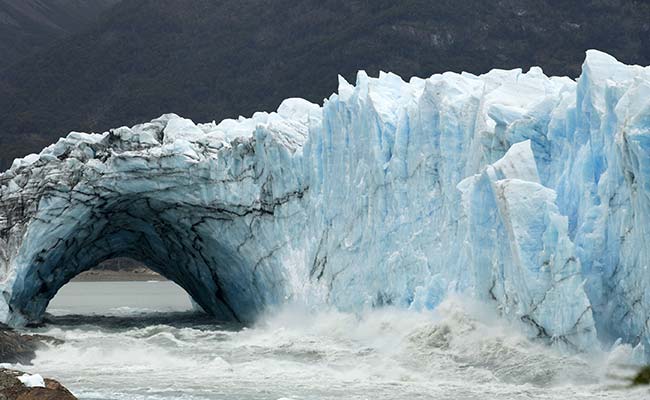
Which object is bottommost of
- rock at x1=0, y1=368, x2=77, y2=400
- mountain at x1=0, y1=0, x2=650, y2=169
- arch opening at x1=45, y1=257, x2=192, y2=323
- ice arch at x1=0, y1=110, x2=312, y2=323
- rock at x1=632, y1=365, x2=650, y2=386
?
rock at x1=632, y1=365, x2=650, y2=386

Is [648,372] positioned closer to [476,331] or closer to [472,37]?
[476,331]

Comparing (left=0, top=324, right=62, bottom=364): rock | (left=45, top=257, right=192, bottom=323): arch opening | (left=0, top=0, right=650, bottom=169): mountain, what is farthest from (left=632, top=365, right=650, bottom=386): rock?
(left=0, top=0, right=650, bottom=169): mountain

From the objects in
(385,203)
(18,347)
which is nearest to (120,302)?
(18,347)

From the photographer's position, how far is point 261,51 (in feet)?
276

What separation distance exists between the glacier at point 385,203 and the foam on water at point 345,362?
1.18 feet

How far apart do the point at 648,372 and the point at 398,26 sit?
210ft

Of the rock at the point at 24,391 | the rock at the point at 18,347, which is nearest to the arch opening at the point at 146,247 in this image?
the rock at the point at 18,347

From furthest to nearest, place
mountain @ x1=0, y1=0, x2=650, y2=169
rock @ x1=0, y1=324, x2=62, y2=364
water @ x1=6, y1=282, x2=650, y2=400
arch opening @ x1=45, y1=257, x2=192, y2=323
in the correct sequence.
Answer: mountain @ x1=0, y1=0, x2=650, y2=169, arch opening @ x1=45, y1=257, x2=192, y2=323, rock @ x1=0, y1=324, x2=62, y2=364, water @ x1=6, y1=282, x2=650, y2=400

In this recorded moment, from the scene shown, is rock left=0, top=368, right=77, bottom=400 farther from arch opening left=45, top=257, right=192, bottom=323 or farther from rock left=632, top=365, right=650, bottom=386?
arch opening left=45, top=257, right=192, bottom=323

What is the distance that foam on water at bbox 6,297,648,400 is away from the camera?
13.5 m

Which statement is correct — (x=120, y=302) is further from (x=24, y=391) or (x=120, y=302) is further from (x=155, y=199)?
(x=24, y=391)

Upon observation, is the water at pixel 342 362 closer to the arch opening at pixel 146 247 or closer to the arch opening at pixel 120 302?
the arch opening at pixel 146 247

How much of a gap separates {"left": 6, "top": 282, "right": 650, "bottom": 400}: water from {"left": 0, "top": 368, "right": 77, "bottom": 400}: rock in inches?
99.6

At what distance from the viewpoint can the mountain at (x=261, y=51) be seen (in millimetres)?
73438
